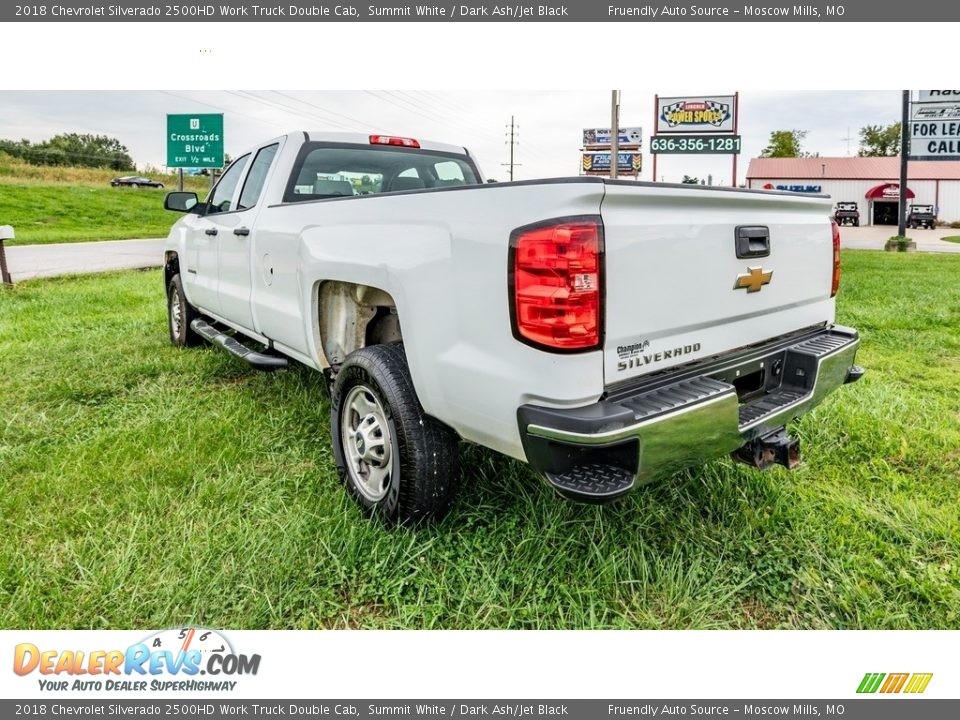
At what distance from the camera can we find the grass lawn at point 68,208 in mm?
25859

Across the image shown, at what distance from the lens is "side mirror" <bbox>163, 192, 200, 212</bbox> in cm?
535

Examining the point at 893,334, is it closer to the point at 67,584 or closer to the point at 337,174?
the point at 337,174

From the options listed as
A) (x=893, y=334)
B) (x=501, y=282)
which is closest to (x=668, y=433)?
(x=501, y=282)

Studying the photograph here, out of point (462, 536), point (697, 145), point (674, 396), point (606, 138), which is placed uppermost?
point (606, 138)

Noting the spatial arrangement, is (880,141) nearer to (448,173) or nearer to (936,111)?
(936,111)

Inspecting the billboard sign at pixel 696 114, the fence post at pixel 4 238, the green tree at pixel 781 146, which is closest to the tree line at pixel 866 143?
the green tree at pixel 781 146

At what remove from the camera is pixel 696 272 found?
241 centimetres

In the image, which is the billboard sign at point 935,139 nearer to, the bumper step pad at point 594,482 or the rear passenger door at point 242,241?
the rear passenger door at point 242,241

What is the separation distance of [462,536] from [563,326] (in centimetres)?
118

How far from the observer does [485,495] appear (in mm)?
3104

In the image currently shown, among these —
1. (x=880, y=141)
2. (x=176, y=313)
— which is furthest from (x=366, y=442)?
(x=880, y=141)

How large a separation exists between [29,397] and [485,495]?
3644 millimetres

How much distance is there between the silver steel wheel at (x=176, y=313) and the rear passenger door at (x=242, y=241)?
62.5 inches

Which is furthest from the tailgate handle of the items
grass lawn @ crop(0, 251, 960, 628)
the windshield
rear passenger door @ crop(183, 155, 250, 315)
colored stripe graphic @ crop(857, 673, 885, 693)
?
rear passenger door @ crop(183, 155, 250, 315)
